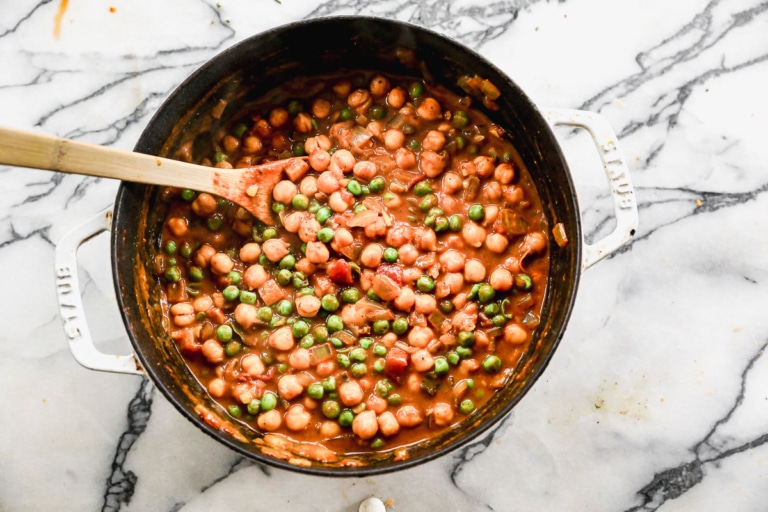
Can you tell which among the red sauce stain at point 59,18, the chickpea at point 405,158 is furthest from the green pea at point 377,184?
the red sauce stain at point 59,18

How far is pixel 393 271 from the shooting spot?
331 centimetres

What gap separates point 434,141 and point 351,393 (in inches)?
47.9

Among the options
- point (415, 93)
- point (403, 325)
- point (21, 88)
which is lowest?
point (403, 325)

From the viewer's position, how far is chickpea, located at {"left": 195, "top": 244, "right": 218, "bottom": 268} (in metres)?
3.41

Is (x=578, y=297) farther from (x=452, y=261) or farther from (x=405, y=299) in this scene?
(x=405, y=299)

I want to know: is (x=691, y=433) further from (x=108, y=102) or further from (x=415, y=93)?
(x=108, y=102)

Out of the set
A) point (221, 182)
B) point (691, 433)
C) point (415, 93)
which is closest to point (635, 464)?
point (691, 433)

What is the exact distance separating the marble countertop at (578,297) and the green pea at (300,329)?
2.25 feet

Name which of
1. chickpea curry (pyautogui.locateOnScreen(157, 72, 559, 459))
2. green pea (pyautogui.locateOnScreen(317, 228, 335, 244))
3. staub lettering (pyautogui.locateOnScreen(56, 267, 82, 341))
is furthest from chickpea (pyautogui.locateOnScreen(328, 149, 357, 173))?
staub lettering (pyautogui.locateOnScreen(56, 267, 82, 341))

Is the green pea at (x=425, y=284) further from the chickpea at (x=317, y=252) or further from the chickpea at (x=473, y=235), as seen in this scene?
the chickpea at (x=317, y=252)

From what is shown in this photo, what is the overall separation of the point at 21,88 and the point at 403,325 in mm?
2193

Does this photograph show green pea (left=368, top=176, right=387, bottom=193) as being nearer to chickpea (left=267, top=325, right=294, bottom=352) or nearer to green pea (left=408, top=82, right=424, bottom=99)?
green pea (left=408, top=82, right=424, bottom=99)

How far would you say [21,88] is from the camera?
3.58 metres

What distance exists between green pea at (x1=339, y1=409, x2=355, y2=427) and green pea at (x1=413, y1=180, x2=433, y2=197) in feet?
3.40
